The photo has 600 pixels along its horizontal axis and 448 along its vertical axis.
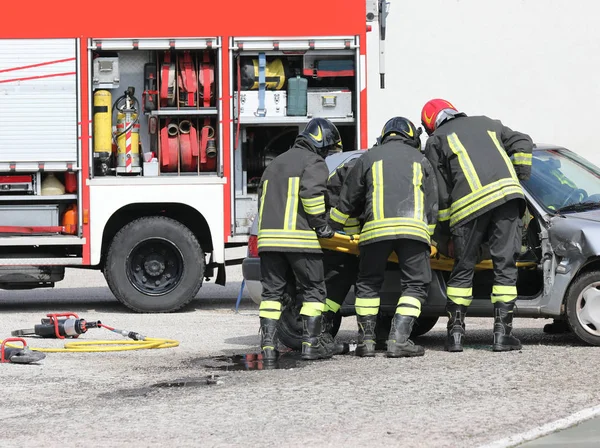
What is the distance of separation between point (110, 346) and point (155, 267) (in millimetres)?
2905

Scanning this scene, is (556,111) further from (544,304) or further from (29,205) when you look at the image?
(544,304)

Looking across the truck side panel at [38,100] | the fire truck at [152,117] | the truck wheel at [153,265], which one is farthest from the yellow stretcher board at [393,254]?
the truck side panel at [38,100]

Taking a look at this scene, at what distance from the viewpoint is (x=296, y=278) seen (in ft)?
27.6

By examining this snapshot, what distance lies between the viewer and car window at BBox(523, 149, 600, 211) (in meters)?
→ 8.77

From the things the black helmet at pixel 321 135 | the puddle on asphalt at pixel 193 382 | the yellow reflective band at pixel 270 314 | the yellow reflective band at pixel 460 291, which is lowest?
the puddle on asphalt at pixel 193 382

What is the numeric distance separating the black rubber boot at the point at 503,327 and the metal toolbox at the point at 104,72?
18.0 ft

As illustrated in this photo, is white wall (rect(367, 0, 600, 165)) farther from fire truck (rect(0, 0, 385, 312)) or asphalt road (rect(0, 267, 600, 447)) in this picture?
asphalt road (rect(0, 267, 600, 447))

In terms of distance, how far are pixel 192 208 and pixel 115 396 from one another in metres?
5.54

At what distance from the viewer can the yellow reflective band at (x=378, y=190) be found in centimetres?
828

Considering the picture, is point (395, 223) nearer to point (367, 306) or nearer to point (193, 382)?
point (367, 306)

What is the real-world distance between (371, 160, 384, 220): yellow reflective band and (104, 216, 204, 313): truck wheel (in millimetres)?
4259

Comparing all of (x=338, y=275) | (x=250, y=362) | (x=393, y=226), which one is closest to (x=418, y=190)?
(x=393, y=226)

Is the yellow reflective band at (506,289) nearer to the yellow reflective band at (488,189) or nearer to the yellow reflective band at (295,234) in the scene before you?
the yellow reflective band at (488,189)

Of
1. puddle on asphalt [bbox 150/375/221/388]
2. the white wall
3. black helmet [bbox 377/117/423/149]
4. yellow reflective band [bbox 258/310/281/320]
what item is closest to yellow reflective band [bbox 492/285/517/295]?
black helmet [bbox 377/117/423/149]
